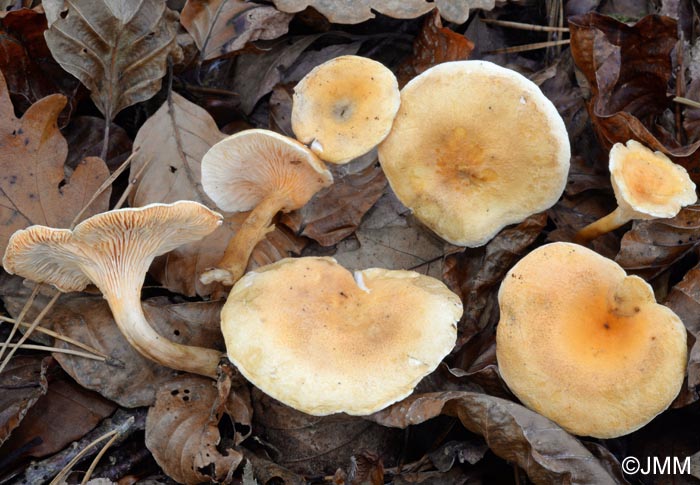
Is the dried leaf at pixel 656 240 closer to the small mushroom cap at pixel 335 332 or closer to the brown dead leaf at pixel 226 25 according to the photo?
the small mushroom cap at pixel 335 332

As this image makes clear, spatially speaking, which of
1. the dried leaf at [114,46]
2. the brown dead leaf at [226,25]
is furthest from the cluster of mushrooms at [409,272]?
the dried leaf at [114,46]

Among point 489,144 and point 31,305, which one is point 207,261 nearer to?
point 31,305

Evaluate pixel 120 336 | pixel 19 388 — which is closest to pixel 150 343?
pixel 120 336

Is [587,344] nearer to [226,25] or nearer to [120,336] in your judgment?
[120,336]

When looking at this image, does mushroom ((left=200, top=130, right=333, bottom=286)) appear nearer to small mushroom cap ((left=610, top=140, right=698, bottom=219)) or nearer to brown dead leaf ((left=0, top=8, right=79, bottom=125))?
brown dead leaf ((left=0, top=8, right=79, bottom=125))

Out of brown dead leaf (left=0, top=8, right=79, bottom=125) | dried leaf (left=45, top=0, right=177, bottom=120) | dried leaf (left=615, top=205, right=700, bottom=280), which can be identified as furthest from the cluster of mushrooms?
brown dead leaf (left=0, top=8, right=79, bottom=125)

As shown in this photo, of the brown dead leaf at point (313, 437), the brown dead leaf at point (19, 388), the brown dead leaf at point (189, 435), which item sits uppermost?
the brown dead leaf at point (19, 388)
